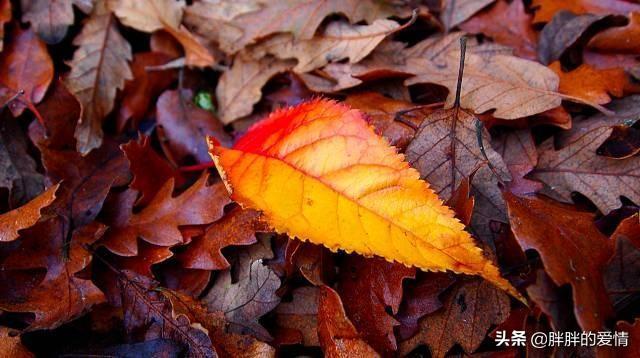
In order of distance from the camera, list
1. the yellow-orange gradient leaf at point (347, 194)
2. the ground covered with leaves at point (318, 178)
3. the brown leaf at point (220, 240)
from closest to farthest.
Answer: the yellow-orange gradient leaf at point (347, 194), the ground covered with leaves at point (318, 178), the brown leaf at point (220, 240)

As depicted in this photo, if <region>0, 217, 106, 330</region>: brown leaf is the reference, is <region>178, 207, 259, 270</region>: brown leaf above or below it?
above

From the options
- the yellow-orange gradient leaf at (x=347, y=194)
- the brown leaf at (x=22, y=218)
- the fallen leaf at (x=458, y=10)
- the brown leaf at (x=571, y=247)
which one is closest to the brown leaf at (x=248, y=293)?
the yellow-orange gradient leaf at (x=347, y=194)

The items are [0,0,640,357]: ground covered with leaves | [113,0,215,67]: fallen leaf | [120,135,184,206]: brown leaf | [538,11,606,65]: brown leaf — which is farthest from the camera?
[113,0,215,67]: fallen leaf

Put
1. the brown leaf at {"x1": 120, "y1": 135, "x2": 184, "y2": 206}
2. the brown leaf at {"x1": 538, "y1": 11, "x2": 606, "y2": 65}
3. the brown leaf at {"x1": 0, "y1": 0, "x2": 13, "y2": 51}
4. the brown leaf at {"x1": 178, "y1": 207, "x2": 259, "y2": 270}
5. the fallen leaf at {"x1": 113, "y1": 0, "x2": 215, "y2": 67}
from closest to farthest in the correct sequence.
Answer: the brown leaf at {"x1": 178, "y1": 207, "x2": 259, "y2": 270}
the brown leaf at {"x1": 120, "y1": 135, "x2": 184, "y2": 206}
the brown leaf at {"x1": 538, "y1": 11, "x2": 606, "y2": 65}
the brown leaf at {"x1": 0, "y1": 0, "x2": 13, "y2": 51}
the fallen leaf at {"x1": 113, "y1": 0, "x2": 215, "y2": 67}

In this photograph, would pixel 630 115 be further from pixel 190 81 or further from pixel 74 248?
pixel 74 248

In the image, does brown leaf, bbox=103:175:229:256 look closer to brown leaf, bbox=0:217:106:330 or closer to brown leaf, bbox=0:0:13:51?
brown leaf, bbox=0:217:106:330

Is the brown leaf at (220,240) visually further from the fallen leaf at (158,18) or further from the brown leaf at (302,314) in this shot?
the fallen leaf at (158,18)

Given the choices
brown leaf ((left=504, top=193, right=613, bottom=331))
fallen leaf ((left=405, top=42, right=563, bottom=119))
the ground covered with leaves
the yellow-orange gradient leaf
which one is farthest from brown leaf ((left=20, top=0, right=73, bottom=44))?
brown leaf ((left=504, top=193, right=613, bottom=331))
